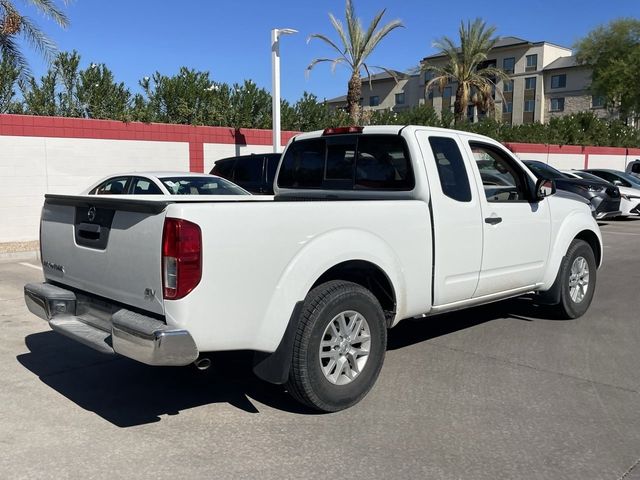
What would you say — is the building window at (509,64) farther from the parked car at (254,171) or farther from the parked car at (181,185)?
the parked car at (181,185)

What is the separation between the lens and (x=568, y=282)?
6461mm

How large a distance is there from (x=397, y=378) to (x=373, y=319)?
79 cm

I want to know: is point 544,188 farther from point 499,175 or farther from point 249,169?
point 249,169

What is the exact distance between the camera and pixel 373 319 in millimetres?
4301

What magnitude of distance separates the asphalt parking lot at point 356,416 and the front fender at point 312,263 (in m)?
0.71

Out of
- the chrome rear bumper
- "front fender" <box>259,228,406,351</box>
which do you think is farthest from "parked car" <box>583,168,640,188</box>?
the chrome rear bumper

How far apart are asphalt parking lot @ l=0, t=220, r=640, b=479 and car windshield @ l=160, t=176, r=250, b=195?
4.49 metres

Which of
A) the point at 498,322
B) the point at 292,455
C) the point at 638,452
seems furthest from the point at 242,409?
the point at 498,322

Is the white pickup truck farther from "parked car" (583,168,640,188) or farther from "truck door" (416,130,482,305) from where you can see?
"parked car" (583,168,640,188)

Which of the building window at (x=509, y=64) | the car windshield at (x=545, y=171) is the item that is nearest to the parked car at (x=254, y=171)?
the car windshield at (x=545, y=171)

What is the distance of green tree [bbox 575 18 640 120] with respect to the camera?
4316 centimetres

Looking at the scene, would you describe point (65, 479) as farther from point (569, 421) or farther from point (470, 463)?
point (569, 421)

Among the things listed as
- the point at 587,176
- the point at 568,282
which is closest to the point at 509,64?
the point at 587,176

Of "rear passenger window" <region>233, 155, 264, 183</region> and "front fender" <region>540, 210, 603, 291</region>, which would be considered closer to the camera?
"front fender" <region>540, 210, 603, 291</region>
